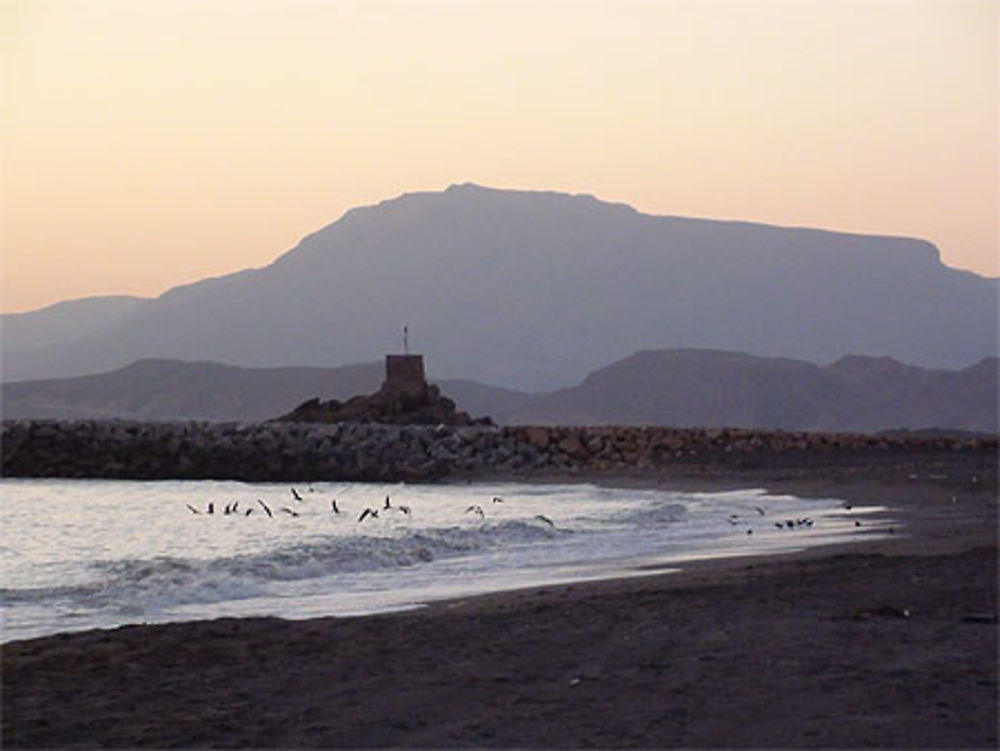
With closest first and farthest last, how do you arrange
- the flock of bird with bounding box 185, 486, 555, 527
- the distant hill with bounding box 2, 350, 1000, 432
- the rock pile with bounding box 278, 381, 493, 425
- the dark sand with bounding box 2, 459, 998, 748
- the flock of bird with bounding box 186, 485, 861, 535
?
the dark sand with bounding box 2, 459, 998, 748
the flock of bird with bounding box 186, 485, 861, 535
the flock of bird with bounding box 185, 486, 555, 527
the rock pile with bounding box 278, 381, 493, 425
the distant hill with bounding box 2, 350, 1000, 432

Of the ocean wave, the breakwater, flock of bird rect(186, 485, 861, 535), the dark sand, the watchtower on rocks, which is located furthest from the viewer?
the watchtower on rocks

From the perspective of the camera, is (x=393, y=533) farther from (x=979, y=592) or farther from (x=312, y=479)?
(x=312, y=479)

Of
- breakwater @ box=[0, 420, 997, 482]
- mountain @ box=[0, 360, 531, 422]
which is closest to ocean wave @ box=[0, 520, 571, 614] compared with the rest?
breakwater @ box=[0, 420, 997, 482]

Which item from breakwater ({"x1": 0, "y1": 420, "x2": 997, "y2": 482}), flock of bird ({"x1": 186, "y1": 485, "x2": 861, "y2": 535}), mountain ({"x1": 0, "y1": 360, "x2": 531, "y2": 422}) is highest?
mountain ({"x1": 0, "y1": 360, "x2": 531, "y2": 422})

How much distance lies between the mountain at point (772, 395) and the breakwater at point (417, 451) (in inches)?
2339

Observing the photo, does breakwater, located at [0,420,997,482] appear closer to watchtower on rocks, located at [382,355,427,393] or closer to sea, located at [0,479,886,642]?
watchtower on rocks, located at [382,355,427,393]

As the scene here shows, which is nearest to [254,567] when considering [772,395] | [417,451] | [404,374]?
[417,451]

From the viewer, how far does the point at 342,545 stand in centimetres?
1878

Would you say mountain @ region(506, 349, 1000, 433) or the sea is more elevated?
mountain @ region(506, 349, 1000, 433)

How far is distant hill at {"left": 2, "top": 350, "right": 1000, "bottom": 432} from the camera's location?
10756 cm

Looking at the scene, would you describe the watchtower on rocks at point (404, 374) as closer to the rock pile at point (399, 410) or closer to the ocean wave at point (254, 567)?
the rock pile at point (399, 410)

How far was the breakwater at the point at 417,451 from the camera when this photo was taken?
3962cm

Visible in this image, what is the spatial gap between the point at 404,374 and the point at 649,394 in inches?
2725

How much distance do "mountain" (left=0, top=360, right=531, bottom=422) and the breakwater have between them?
89.6m
